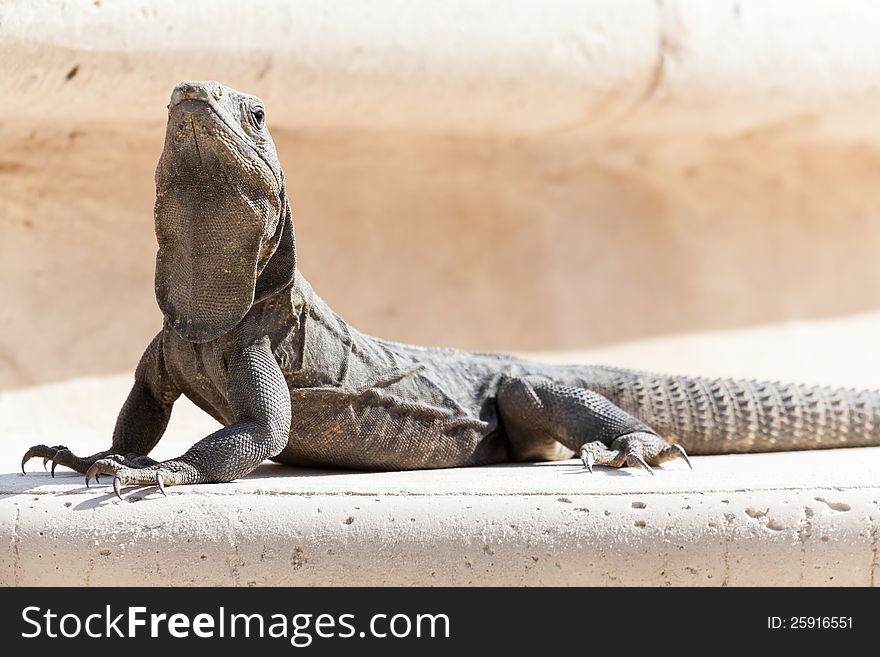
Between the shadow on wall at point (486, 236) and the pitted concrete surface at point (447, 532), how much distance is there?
11.0 ft

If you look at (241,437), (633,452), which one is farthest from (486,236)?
(241,437)

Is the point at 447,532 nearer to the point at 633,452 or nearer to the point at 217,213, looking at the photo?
the point at 633,452

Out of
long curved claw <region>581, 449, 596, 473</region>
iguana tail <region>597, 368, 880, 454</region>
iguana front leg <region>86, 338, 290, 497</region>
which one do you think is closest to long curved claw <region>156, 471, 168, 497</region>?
iguana front leg <region>86, 338, 290, 497</region>

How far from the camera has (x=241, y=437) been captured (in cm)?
458

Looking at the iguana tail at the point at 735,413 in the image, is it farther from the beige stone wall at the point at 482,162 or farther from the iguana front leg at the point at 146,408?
the beige stone wall at the point at 482,162

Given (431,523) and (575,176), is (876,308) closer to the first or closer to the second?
(575,176)

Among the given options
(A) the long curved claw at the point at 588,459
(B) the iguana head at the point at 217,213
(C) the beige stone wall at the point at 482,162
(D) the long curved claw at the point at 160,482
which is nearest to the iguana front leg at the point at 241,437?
(D) the long curved claw at the point at 160,482

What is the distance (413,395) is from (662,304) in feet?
14.8

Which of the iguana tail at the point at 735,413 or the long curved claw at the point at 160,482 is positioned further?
the iguana tail at the point at 735,413

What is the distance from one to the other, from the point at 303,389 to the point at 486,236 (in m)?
4.27

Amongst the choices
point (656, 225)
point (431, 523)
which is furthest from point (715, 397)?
point (656, 225)

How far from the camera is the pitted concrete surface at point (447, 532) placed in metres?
4.28

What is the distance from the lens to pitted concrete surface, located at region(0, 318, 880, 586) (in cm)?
428

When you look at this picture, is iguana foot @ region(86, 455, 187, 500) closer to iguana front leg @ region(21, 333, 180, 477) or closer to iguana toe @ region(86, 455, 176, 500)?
iguana toe @ region(86, 455, 176, 500)
